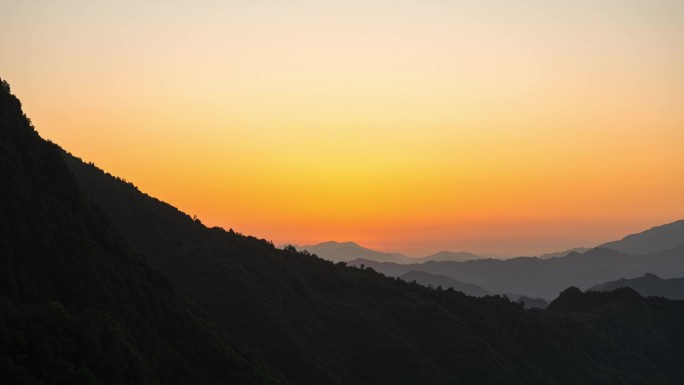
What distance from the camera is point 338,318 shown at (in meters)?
69.4

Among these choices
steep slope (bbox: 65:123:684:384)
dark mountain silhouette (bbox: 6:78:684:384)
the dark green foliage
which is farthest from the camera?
steep slope (bbox: 65:123:684:384)

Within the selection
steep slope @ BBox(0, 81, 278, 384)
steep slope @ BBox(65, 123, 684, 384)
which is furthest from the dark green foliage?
steep slope @ BBox(65, 123, 684, 384)

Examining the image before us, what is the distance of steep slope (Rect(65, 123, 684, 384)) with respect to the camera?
61406 millimetres

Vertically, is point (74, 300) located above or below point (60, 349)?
above

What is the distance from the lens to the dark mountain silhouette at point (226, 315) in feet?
104

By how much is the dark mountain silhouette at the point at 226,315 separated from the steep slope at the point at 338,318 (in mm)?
179

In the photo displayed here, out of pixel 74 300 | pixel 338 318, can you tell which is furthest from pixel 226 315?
pixel 74 300

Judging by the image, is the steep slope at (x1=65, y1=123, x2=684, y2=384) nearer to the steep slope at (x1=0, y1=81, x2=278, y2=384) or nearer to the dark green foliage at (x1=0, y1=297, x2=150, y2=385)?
the steep slope at (x1=0, y1=81, x2=278, y2=384)

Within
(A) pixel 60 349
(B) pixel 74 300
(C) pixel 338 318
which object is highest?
(B) pixel 74 300

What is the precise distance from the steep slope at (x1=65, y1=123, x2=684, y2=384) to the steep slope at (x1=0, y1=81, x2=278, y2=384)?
1471 centimetres

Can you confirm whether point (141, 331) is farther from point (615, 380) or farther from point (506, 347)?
point (615, 380)

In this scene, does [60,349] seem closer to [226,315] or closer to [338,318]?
[226,315]

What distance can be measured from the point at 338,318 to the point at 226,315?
1289 cm

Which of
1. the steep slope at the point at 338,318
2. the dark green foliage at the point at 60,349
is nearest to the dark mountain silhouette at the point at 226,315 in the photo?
the dark green foliage at the point at 60,349
